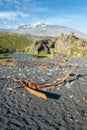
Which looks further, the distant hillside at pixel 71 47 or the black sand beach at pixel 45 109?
the distant hillside at pixel 71 47

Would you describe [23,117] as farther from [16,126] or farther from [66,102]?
[66,102]

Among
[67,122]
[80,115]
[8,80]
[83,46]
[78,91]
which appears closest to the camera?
[67,122]

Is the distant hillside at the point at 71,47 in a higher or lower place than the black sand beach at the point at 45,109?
lower

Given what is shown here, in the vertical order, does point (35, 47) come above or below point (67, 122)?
below

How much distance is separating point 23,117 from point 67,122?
3207 millimetres

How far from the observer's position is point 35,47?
600 feet

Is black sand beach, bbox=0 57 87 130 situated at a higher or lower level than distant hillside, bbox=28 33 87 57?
higher

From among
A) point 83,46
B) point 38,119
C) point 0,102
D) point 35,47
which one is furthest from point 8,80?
point 35,47

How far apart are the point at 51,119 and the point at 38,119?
0.95 m

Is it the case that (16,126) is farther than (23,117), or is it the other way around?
(23,117)

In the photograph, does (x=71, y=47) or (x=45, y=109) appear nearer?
(x=45, y=109)

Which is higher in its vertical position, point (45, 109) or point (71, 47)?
point (45, 109)

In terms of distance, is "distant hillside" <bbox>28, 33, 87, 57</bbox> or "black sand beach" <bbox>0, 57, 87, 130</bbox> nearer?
"black sand beach" <bbox>0, 57, 87, 130</bbox>

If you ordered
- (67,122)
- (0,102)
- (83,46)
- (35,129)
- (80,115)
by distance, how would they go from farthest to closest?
(83,46) < (0,102) < (80,115) < (67,122) < (35,129)
